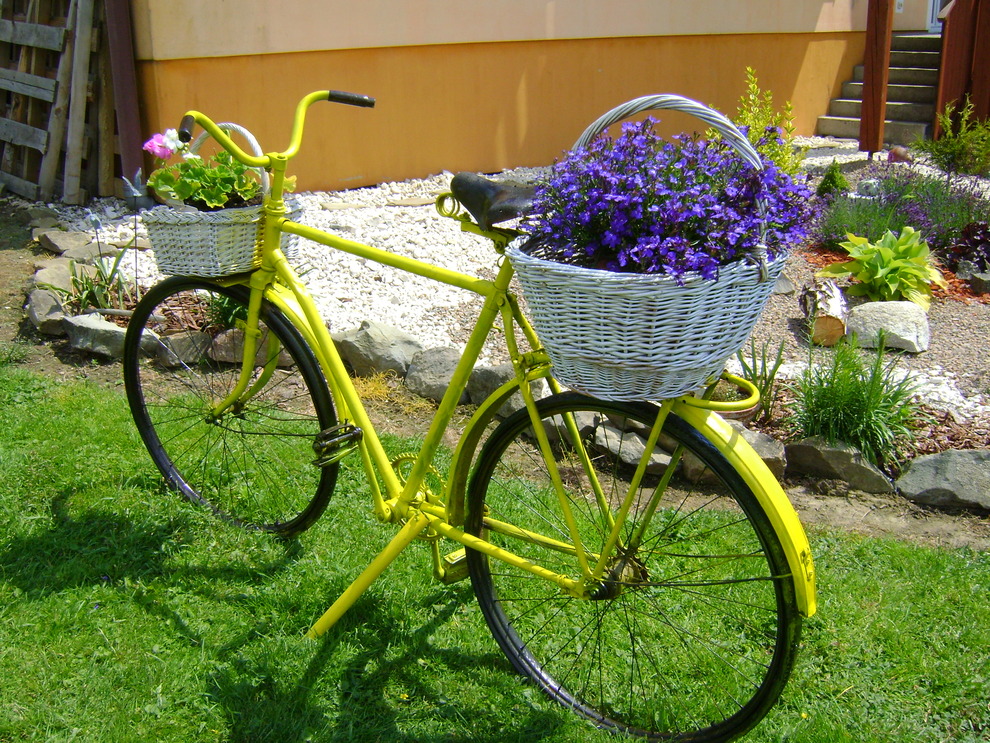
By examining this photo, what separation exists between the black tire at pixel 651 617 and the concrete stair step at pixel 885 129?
23.9 feet

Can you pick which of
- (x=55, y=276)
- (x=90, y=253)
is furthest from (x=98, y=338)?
(x=90, y=253)

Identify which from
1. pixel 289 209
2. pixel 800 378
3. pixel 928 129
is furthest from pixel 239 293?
pixel 928 129

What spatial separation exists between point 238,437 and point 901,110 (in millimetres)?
8696

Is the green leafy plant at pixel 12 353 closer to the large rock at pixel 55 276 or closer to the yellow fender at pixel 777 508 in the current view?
the large rock at pixel 55 276

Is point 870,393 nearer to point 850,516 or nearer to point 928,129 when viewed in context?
point 850,516

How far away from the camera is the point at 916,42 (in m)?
10.6

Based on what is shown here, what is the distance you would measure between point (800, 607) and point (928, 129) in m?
8.85

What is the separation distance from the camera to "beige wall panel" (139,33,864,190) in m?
7.24

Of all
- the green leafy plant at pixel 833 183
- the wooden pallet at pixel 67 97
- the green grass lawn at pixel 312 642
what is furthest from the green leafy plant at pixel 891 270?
the wooden pallet at pixel 67 97

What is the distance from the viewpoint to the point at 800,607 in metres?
2.18

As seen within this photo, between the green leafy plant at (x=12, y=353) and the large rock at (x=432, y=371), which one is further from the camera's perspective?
the green leafy plant at (x=12, y=353)

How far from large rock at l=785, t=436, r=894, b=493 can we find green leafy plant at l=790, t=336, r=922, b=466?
0.04 meters

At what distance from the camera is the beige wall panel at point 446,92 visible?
7.24 metres

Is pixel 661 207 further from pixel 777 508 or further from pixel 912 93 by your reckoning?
pixel 912 93
